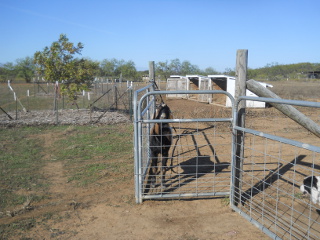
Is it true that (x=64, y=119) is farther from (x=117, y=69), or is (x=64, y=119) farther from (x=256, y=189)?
(x=117, y=69)

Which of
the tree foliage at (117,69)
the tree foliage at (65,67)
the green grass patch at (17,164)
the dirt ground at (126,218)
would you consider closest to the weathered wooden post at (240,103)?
the dirt ground at (126,218)

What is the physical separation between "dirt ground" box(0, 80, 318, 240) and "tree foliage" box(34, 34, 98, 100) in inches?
508

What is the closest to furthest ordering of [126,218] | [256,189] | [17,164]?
[126,218] < [256,189] < [17,164]

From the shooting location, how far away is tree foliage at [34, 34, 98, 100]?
17.4 m

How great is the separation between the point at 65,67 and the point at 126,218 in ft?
48.3

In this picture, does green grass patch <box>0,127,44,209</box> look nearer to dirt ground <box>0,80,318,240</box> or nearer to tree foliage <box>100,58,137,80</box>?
dirt ground <box>0,80,318,240</box>

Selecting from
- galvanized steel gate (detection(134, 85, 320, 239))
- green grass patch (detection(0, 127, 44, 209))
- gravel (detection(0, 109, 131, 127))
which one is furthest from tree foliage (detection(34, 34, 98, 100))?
galvanized steel gate (detection(134, 85, 320, 239))

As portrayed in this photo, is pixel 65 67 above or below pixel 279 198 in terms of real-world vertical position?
above

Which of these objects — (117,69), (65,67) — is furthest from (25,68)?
(65,67)

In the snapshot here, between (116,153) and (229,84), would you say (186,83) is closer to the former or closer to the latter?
(229,84)

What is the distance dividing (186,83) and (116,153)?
1939 centimetres

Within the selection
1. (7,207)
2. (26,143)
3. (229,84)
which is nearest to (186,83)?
(229,84)

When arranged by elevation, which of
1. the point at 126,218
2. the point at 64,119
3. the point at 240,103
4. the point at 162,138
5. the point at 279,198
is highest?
the point at 240,103

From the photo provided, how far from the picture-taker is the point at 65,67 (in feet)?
57.5
